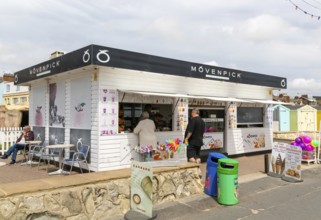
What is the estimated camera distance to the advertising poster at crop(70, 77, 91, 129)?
28.1ft

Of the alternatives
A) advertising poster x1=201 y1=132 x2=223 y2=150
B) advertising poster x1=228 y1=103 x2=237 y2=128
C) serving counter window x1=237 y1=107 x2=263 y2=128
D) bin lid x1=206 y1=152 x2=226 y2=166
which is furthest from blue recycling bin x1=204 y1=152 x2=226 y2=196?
serving counter window x1=237 y1=107 x2=263 y2=128

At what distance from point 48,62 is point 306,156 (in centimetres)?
936

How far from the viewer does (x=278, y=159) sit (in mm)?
8781

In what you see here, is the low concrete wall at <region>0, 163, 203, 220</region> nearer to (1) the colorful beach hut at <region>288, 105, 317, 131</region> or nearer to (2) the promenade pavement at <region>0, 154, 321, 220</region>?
(2) the promenade pavement at <region>0, 154, 321, 220</region>

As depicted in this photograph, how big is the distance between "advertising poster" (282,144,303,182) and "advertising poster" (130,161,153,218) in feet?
15.4

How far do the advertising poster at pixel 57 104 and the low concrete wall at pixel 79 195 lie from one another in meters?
4.59

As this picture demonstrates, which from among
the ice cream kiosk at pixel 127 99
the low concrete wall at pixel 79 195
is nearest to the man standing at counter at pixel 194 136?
the ice cream kiosk at pixel 127 99

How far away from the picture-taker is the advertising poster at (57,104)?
982 centimetres

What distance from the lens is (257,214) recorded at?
560cm

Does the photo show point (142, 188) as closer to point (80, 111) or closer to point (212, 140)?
point (80, 111)

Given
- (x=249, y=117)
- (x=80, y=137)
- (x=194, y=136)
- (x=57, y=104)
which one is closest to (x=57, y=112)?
(x=57, y=104)

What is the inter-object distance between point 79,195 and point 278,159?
5.93 meters

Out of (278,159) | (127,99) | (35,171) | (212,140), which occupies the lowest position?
(35,171)

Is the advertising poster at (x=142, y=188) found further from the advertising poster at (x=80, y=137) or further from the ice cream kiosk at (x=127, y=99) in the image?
the advertising poster at (x=80, y=137)
